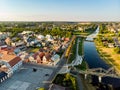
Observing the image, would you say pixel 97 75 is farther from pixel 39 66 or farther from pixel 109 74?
pixel 39 66

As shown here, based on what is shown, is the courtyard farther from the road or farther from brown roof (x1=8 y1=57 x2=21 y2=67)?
brown roof (x1=8 y1=57 x2=21 y2=67)

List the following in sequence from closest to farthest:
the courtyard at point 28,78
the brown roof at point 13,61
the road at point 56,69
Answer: the courtyard at point 28,78 < the road at point 56,69 < the brown roof at point 13,61

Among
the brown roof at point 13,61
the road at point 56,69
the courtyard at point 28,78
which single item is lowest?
the courtyard at point 28,78

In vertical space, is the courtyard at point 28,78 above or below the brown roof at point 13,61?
below

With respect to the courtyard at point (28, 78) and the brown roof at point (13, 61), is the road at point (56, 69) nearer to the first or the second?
the courtyard at point (28, 78)

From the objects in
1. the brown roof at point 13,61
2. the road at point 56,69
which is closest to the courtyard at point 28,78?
the road at point 56,69

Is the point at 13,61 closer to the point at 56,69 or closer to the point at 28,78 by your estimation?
the point at 28,78

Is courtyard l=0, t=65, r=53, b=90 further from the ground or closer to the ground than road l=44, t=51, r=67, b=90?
closer to the ground

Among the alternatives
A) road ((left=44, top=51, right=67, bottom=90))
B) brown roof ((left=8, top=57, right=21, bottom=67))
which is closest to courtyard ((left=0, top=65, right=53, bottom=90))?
road ((left=44, top=51, right=67, bottom=90))

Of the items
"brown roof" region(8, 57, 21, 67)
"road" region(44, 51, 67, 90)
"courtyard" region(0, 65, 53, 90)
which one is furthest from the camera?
"brown roof" region(8, 57, 21, 67)

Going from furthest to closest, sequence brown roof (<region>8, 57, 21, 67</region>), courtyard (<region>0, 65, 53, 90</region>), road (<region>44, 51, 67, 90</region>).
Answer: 1. brown roof (<region>8, 57, 21, 67</region>)
2. road (<region>44, 51, 67, 90</region>)
3. courtyard (<region>0, 65, 53, 90</region>)

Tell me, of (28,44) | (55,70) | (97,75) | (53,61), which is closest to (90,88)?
(97,75)

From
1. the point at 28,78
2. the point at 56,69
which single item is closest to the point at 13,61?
the point at 28,78
